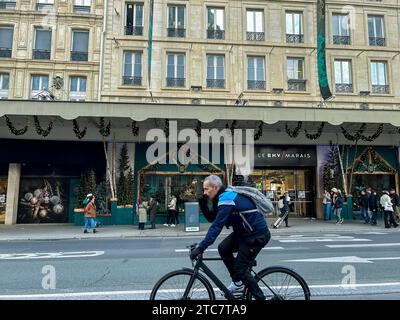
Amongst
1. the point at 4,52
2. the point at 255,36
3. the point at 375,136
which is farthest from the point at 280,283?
the point at 4,52

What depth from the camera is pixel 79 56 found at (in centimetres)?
2206

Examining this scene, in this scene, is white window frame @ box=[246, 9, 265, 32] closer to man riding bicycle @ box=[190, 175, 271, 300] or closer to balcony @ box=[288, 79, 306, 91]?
balcony @ box=[288, 79, 306, 91]

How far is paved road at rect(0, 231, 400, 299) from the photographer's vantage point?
5.30 m

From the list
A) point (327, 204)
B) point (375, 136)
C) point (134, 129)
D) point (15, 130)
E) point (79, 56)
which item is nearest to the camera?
point (15, 130)

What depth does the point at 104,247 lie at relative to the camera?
10.4m

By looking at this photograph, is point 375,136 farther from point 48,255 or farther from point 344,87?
point 48,255

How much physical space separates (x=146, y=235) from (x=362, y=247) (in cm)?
801

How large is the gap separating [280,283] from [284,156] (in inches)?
654

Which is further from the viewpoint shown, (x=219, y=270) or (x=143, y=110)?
(x=143, y=110)

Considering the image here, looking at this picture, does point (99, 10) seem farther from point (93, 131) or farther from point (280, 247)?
point (280, 247)

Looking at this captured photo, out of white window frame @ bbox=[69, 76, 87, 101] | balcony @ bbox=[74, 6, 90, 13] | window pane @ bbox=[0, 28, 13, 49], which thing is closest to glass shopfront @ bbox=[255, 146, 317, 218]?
white window frame @ bbox=[69, 76, 87, 101]

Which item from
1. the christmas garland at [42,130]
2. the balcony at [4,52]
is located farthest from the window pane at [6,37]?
the christmas garland at [42,130]
